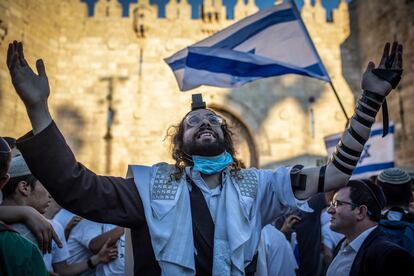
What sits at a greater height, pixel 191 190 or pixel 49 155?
pixel 49 155

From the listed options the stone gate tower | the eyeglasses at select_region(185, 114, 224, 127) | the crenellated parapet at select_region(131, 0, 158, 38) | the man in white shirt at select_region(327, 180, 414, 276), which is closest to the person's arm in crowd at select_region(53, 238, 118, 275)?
the eyeglasses at select_region(185, 114, 224, 127)

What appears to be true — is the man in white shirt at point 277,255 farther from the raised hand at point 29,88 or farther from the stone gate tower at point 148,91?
the stone gate tower at point 148,91

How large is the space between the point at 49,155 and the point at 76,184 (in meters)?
0.18

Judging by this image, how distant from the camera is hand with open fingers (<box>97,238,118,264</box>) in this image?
3174 millimetres

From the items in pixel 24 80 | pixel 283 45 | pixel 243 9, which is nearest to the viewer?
pixel 24 80

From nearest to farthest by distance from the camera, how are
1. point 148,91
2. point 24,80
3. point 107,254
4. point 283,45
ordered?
point 24,80
point 107,254
point 283,45
point 148,91

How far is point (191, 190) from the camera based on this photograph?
2084 mm

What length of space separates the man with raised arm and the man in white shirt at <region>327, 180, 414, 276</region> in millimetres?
477

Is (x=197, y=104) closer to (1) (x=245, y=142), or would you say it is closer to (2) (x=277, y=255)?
(2) (x=277, y=255)

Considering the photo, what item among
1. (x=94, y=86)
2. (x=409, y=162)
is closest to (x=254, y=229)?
(x=409, y=162)

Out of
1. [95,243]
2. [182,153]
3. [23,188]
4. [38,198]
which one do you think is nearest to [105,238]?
[95,243]

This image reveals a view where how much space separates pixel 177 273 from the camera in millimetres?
1804

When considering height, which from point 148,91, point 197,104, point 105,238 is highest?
point 148,91

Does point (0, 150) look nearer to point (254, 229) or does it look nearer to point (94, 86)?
point (254, 229)
